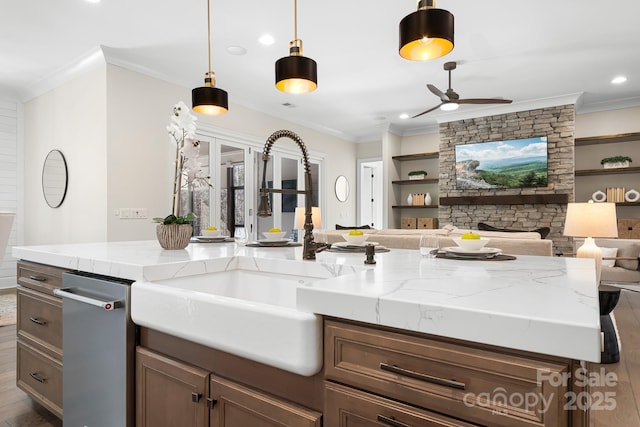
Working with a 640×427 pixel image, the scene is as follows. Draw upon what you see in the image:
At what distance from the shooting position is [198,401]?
120 centimetres

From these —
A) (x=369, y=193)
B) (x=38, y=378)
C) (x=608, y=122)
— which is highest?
(x=608, y=122)

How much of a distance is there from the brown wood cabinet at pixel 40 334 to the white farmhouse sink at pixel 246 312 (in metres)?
0.74

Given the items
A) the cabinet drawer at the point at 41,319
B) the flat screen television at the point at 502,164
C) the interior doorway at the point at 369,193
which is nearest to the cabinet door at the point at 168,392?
the cabinet drawer at the point at 41,319

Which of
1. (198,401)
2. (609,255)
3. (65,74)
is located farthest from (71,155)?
(609,255)

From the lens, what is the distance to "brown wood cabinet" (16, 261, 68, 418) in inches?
72.1

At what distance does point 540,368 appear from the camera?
2.28 ft

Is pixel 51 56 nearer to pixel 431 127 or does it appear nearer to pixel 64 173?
pixel 64 173

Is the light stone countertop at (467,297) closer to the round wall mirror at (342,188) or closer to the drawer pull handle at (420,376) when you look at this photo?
the drawer pull handle at (420,376)

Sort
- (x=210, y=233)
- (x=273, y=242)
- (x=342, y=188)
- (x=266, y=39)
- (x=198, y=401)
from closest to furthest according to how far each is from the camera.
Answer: (x=198, y=401), (x=273, y=242), (x=210, y=233), (x=266, y=39), (x=342, y=188)

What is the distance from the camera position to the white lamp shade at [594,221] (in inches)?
136

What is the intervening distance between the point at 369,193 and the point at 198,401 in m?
7.93

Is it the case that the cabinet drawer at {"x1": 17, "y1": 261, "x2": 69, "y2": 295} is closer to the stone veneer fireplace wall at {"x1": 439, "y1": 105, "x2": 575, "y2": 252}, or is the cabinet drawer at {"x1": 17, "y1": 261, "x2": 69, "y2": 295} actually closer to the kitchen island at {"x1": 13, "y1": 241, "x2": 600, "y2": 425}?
the kitchen island at {"x1": 13, "y1": 241, "x2": 600, "y2": 425}

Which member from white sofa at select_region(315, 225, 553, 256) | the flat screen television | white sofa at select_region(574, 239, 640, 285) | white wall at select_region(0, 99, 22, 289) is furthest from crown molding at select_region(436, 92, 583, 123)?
white wall at select_region(0, 99, 22, 289)

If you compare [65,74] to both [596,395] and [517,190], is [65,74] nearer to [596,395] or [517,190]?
[596,395]
